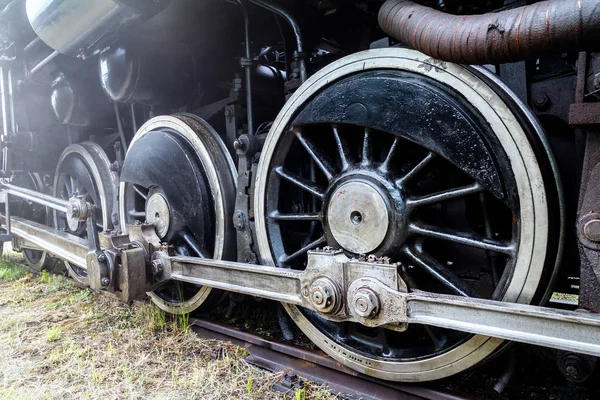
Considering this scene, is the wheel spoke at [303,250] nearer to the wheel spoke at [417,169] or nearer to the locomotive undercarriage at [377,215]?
the locomotive undercarriage at [377,215]

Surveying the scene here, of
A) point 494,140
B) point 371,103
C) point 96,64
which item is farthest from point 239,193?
point 96,64

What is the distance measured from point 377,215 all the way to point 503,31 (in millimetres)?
645

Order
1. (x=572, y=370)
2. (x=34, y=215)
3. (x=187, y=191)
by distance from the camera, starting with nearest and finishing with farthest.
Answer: (x=572, y=370), (x=187, y=191), (x=34, y=215)

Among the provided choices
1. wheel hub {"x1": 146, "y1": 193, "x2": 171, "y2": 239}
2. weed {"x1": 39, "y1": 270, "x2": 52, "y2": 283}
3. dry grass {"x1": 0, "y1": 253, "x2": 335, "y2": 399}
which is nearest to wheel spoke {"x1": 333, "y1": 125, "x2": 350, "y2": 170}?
dry grass {"x1": 0, "y1": 253, "x2": 335, "y2": 399}

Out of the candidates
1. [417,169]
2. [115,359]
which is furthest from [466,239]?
[115,359]

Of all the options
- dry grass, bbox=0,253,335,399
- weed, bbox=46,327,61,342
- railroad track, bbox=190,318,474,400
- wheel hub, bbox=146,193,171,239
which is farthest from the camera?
wheel hub, bbox=146,193,171,239

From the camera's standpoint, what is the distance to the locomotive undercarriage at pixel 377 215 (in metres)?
1.17

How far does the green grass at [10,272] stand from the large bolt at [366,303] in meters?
3.46

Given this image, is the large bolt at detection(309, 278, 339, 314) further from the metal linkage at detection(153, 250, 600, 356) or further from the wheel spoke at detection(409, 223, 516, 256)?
the wheel spoke at detection(409, 223, 516, 256)

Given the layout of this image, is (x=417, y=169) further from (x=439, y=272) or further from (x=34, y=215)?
(x=34, y=215)

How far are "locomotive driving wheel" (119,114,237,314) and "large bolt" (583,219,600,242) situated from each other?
1469 millimetres

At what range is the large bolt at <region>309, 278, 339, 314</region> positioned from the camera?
1383 millimetres

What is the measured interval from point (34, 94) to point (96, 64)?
878mm

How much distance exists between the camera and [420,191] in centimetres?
154
